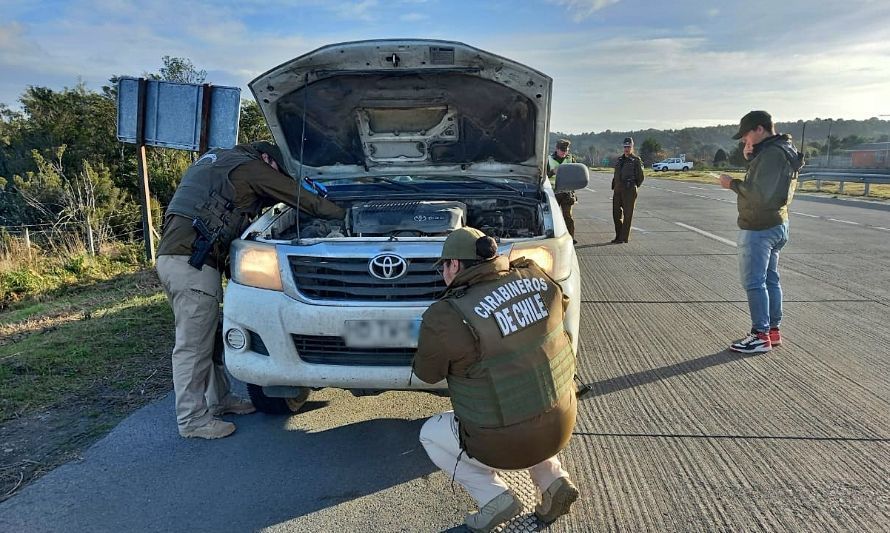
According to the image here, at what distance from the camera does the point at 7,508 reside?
2.87 meters

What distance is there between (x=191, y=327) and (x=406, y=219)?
1486 mm

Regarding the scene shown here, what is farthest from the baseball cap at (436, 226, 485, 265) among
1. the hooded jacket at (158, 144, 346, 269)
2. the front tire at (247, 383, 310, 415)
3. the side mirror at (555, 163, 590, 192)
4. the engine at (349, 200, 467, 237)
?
the side mirror at (555, 163, 590, 192)

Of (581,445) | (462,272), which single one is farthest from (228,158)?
(581,445)

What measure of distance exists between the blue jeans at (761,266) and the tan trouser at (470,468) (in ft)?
9.80

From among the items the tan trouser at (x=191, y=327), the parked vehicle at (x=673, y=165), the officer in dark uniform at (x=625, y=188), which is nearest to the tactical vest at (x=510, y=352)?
the tan trouser at (x=191, y=327)

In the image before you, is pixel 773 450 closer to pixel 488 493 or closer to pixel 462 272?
pixel 488 493

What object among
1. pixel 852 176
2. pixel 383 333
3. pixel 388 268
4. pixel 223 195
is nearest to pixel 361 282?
pixel 388 268

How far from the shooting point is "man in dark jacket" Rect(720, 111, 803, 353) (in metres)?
4.67

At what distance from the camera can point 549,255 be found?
10.7 ft

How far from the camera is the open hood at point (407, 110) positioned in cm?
406

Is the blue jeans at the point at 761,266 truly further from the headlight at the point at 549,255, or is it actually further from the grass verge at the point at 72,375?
the grass verge at the point at 72,375

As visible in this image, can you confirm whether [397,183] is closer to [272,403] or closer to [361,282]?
[361,282]

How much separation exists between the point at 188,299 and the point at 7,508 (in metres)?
1.33

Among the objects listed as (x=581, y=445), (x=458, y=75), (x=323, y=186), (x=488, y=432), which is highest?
(x=458, y=75)
